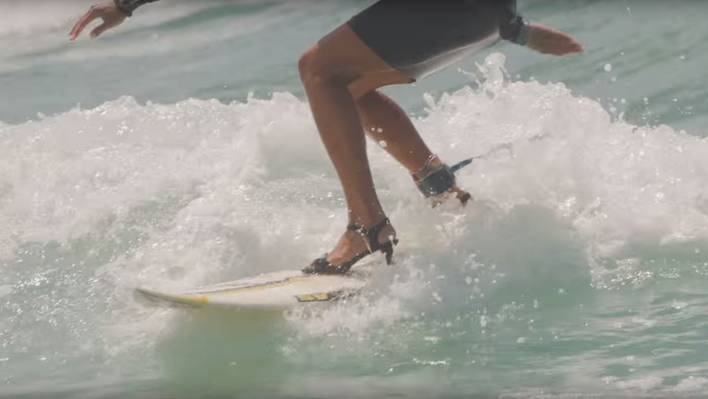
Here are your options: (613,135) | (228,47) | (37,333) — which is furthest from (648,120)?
(228,47)

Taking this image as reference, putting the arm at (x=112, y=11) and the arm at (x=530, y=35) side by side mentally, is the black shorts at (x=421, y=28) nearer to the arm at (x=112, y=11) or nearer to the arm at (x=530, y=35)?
the arm at (x=530, y=35)

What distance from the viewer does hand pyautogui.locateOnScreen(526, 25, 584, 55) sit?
13.8ft

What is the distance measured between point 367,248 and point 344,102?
0.54m

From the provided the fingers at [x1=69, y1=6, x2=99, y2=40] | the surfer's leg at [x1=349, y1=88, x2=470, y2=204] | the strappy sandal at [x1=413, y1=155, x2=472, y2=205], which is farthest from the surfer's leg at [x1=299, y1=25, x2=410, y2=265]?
the fingers at [x1=69, y1=6, x2=99, y2=40]

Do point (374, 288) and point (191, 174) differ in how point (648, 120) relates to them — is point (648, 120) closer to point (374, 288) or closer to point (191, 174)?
point (191, 174)

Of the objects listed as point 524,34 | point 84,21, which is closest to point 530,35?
point 524,34

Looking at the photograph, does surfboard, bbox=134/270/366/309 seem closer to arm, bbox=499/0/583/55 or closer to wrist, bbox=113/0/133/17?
wrist, bbox=113/0/133/17

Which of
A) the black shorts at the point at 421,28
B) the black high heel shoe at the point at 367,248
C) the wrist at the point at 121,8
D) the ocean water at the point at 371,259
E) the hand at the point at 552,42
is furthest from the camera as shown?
the hand at the point at 552,42

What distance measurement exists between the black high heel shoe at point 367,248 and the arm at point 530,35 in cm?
84

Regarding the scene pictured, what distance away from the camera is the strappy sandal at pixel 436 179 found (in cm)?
431

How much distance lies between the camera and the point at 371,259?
13.4 ft

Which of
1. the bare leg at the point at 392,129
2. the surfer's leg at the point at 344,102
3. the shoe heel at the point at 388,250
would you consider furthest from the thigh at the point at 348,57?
the shoe heel at the point at 388,250

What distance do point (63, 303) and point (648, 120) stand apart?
4487mm

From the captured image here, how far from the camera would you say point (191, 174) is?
5535mm
